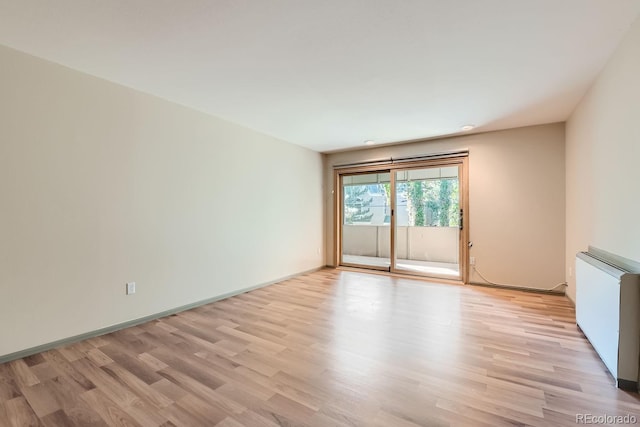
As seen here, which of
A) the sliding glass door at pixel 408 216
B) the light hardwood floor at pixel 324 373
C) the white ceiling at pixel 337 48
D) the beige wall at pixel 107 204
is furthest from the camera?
the sliding glass door at pixel 408 216

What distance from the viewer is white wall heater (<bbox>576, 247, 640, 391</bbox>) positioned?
1.85m

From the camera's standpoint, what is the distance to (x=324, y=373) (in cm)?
205

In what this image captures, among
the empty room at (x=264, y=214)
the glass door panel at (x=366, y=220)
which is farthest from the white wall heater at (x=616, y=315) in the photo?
the glass door panel at (x=366, y=220)

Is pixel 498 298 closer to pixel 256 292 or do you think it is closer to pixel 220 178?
pixel 256 292

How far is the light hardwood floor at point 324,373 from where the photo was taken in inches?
64.1

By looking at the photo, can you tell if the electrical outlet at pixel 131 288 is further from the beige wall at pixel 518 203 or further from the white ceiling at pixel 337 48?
the beige wall at pixel 518 203

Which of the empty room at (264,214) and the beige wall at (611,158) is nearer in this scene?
the empty room at (264,214)

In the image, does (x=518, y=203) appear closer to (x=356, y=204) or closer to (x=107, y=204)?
(x=356, y=204)

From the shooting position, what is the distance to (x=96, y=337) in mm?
2662

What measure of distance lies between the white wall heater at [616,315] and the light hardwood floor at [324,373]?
0.45 ft

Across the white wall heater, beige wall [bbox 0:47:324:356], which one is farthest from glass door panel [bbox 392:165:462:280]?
beige wall [bbox 0:47:324:356]

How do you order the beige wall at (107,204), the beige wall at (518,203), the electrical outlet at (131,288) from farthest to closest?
1. the beige wall at (518,203)
2. the electrical outlet at (131,288)
3. the beige wall at (107,204)

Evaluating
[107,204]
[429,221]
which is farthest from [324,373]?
[429,221]

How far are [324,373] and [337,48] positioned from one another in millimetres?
2417
